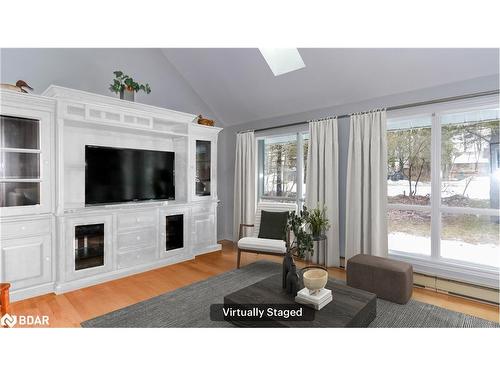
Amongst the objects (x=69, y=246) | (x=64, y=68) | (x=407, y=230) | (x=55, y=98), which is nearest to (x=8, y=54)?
(x=64, y=68)

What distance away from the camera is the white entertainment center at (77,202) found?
274 centimetres

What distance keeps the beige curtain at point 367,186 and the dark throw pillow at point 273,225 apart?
2.89 ft

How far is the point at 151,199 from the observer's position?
3.95m

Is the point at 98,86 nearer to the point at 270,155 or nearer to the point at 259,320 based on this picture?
the point at 270,155

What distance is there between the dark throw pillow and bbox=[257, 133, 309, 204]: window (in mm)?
577

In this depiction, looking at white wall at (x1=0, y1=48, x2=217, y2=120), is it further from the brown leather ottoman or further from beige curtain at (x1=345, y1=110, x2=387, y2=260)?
the brown leather ottoman

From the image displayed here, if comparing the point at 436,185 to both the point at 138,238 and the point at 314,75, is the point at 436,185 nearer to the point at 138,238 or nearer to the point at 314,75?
the point at 314,75

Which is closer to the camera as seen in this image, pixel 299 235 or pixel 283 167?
pixel 299 235

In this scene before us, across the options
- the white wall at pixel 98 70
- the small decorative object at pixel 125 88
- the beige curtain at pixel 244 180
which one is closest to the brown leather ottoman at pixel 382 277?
the beige curtain at pixel 244 180

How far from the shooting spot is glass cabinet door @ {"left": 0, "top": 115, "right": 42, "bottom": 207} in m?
2.71

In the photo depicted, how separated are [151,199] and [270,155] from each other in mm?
2176

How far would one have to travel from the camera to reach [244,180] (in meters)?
5.00

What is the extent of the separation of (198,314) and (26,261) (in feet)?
6.05

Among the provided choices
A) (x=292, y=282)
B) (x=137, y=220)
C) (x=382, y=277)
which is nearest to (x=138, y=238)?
(x=137, y=220)
